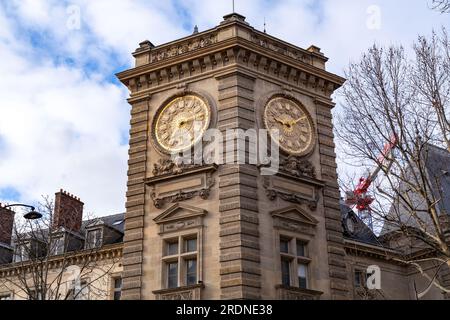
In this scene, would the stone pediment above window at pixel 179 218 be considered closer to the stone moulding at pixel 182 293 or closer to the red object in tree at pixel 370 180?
the stone moulding at pixel 182 293

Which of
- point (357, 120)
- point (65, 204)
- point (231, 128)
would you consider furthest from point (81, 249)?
point (357, 120)

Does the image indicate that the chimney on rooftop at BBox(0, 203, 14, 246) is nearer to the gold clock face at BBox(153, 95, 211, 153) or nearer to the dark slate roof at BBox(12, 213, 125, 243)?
the dark slate roof at BBox(12, 213, 125, 243)

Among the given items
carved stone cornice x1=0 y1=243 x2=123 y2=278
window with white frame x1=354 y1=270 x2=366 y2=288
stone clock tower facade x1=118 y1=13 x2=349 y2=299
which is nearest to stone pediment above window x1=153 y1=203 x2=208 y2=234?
stone clock tower facade x1=118 y1=13 x2=349 y2=299

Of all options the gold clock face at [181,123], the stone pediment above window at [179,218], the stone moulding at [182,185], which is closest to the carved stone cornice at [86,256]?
the stone moulding at [182,185]

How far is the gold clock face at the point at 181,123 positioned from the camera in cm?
2575

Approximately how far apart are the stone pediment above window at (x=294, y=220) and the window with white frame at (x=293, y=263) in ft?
1.50

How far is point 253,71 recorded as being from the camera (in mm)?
26219

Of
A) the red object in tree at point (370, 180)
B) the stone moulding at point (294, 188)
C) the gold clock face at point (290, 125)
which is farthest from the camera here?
the gold clock face at point (290, 125)

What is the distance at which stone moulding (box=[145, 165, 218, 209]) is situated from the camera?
2439cm

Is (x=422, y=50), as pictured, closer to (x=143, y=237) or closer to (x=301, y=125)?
(x=301, y=125)

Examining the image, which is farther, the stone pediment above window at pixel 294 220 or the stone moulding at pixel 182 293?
the stone pediment above window at pixel 294 220

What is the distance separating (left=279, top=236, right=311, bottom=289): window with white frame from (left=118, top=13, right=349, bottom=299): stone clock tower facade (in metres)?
0.04

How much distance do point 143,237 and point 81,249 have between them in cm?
1331

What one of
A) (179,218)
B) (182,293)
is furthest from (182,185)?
(182,293)
